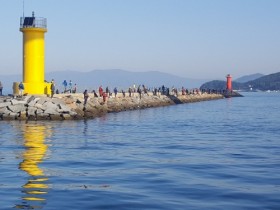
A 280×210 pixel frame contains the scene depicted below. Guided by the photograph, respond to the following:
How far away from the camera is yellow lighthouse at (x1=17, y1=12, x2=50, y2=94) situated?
124ft

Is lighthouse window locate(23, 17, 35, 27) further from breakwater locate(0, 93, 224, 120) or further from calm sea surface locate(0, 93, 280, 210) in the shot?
calm sea surface locate(0, 93, 280, 210)

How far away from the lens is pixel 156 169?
A: 49.4 feet

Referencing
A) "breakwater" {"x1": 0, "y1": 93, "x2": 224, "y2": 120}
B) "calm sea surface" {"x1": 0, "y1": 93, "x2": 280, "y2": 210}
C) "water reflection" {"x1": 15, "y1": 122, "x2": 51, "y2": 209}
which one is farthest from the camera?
"breakwater" {"x1": 0, "y1": 93, "x2": 224, "y2": 120}

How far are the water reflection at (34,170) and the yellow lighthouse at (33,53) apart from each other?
12.1 meters

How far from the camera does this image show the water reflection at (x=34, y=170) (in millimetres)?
10812

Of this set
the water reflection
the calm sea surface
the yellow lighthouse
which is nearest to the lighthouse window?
the yellow lighthouse

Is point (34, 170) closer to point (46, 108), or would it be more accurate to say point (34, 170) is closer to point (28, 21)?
point (46, 108)

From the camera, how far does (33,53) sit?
37719 mm

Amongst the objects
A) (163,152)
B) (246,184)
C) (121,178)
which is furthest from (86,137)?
(246,184)

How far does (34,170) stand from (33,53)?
79.5 feet

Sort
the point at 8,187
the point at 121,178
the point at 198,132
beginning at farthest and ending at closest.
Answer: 1. the point at 198,132
2. the point at 121,178
3. the point at 8,187

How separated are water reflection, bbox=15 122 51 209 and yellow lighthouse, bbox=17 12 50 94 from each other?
1206 centimetres

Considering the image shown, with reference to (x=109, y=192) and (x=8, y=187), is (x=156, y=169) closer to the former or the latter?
(x=109, y=192)

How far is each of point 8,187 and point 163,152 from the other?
8.08m
